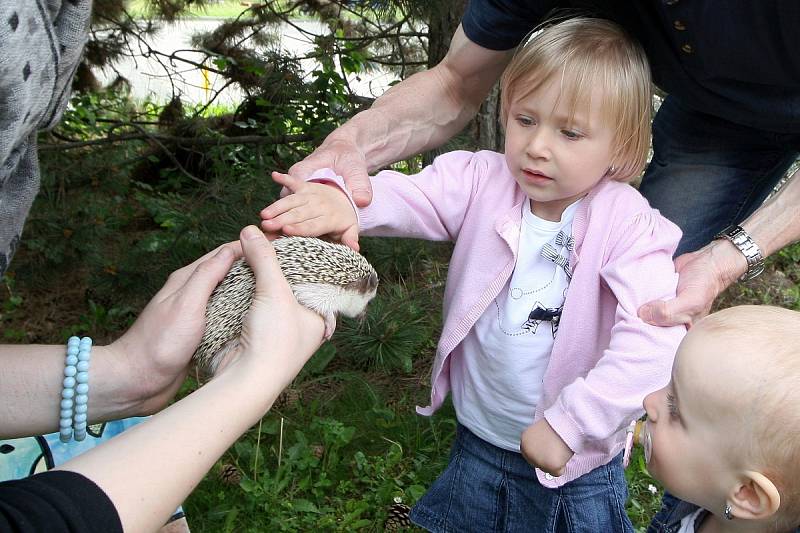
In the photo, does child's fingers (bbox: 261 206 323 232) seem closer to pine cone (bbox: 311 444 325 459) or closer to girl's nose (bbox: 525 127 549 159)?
girl's nose (bbox: 525 127 549 159)

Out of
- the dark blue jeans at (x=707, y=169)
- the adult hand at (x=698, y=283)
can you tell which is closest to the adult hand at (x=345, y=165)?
the adult hand at (x=698, y=283)

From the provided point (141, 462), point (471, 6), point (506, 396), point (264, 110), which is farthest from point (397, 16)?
point (141, 462)

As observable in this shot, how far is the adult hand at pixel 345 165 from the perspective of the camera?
1839 millimetres

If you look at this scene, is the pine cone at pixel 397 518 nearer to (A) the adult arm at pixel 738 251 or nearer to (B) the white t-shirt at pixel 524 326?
(B) the white t-shirt at pixel 524 326

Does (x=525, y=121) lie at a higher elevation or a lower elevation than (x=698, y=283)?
higher

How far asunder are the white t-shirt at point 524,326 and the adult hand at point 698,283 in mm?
259

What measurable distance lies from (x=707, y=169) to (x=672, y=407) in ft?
3.62

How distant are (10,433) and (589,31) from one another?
1.69 m

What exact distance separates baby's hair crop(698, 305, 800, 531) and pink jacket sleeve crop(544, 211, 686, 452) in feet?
1.05

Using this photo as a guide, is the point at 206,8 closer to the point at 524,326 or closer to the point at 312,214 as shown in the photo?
the point at 312,214

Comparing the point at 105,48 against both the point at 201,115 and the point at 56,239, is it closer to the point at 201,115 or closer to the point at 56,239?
the point at 201,115

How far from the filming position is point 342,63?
3.43 metres

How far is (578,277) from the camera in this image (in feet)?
5.71

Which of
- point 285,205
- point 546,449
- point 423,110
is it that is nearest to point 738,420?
point 546,449
